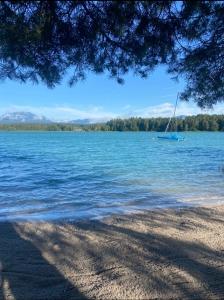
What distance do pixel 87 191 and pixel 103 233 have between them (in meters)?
7.09

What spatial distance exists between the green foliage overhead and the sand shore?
2.80 meters

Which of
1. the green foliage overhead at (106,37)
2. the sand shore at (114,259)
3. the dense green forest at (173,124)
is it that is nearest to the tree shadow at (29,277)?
the sand shore at (114,259)

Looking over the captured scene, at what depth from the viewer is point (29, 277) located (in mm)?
5164

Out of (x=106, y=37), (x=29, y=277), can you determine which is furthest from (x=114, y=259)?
(x=106, y=37)

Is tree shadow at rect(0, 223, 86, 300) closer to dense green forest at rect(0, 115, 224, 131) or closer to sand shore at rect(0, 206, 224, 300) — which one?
sand shore at rect(0, 206, 224, 300)

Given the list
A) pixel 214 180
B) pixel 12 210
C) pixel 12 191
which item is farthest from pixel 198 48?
pixel 214 180

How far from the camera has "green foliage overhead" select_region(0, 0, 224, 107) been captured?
4492 mm

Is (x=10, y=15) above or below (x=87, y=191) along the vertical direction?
above

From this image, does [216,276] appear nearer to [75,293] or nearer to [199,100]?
[75,293]

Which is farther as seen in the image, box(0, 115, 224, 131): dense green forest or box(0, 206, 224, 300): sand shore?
box(0, 115, 224, 131): dense green forest

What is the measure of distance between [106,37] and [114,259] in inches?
132

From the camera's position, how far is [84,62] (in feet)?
18.5

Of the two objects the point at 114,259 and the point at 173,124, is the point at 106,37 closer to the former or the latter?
the point at 114,259

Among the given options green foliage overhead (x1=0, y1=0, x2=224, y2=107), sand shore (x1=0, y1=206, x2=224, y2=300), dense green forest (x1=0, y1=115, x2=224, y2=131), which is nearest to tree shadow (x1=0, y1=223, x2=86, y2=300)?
sand shore (x1=0, y1=206, x2=224, y2=300)
